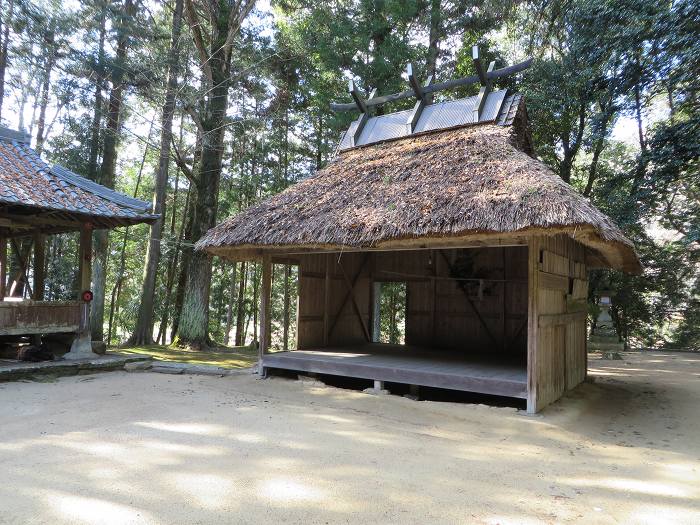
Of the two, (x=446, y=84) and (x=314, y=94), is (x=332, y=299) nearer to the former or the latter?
(x=446, y=84)

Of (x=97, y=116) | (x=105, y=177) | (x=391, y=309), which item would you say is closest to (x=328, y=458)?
(x=105, y=177)

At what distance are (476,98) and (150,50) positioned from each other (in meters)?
8.54

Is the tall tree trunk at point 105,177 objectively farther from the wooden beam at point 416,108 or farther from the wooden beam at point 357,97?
the wooden beam at point 416,108

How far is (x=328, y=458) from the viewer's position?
3846mm

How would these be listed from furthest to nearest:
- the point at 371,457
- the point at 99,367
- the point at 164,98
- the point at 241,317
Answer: the point at 241,317 → the point at 164,98 → the point at 99,367 → the point at 371,457

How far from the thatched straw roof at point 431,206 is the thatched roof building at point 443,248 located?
3 cm

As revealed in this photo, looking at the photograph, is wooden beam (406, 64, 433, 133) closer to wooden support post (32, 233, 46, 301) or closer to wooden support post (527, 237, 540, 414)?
wooden support post (527, 237, 540, 414)

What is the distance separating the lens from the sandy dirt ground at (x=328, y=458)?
2871mm

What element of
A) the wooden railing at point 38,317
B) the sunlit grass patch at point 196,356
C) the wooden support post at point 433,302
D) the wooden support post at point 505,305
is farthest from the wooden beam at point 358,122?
the wooden railing at point 38,317

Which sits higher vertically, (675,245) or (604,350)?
(675,245)

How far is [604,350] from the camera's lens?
13.5 metres

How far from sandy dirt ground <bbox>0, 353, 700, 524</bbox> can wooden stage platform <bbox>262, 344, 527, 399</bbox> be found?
0.31 metres

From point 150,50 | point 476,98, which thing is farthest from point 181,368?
point 150,50

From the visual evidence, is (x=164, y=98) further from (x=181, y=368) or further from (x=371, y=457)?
(x=371, y=457)
